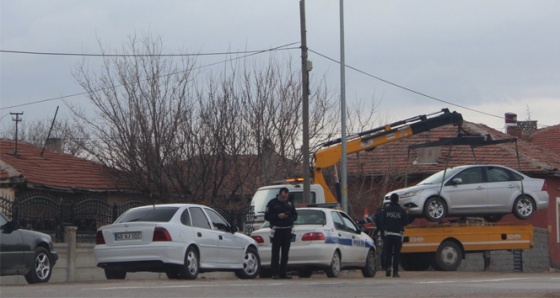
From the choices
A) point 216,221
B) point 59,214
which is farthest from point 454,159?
point 216,221

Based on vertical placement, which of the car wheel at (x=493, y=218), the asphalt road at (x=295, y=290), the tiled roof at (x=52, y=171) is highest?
the tiled roof at (x=52, y=171)

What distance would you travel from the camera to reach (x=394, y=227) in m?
21.3

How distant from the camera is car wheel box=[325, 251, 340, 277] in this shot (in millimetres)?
20406

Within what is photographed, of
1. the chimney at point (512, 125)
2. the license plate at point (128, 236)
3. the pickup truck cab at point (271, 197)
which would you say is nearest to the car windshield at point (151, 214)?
the license plate at point (128, 236)

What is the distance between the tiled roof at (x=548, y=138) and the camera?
159ft

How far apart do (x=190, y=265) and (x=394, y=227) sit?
203 inches

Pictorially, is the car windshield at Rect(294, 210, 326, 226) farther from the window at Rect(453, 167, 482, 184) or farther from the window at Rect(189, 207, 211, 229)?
the window at Rect(453, 167, 482, 184)

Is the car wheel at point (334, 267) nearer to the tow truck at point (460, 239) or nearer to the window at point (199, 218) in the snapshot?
the window at point (199, 218)

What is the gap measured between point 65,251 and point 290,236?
→ 6.03 meters

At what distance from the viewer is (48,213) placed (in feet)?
76.1

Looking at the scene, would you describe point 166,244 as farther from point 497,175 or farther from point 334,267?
point 497,175

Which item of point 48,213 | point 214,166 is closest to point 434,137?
point 214,166

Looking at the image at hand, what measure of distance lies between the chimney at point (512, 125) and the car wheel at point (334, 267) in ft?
95.2

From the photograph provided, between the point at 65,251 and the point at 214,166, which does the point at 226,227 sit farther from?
the point at 214,166
